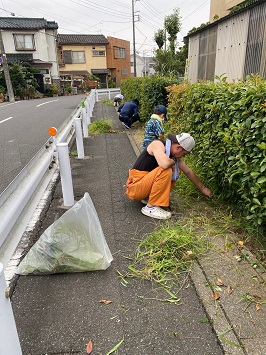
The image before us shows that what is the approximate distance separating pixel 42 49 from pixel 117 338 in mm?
40940

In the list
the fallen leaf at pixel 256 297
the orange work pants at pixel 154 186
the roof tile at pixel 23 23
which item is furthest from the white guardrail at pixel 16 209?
the roof tile at pixel 23 23

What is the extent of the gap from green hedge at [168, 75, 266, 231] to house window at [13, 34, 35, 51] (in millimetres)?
38348

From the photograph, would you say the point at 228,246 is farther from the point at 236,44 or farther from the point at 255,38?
the point at 236,44

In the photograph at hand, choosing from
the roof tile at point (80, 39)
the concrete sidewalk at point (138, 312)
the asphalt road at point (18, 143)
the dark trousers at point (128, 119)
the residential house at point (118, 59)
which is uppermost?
the roof tile at point (80, 39)

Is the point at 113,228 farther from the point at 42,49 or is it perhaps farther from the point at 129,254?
the point at 42,49

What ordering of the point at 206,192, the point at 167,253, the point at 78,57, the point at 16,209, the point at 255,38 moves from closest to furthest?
the point at 16,209 → the point at 167,253 → the point at 206,192 → the point at 255,38 → the point at 78,57

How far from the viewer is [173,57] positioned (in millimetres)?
25922

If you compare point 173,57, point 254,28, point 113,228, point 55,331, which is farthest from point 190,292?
point 173,57

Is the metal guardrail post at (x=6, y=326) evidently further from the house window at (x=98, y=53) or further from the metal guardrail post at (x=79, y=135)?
the house window at (x=98, y=53)

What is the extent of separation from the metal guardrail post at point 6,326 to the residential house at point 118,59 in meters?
50.2

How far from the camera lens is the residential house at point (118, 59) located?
47094 mm

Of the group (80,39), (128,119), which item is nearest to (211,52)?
(128,119)

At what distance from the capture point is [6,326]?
4.44ft

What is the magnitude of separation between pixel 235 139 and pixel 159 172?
942mm
